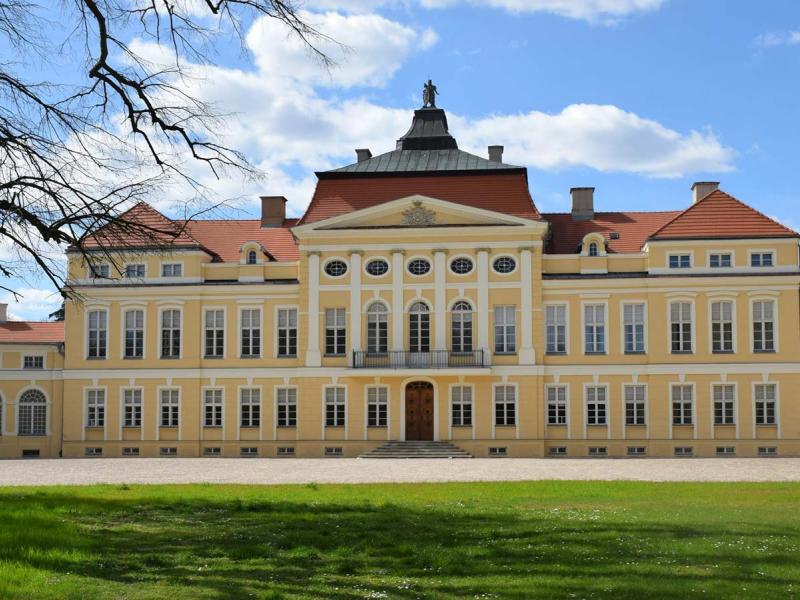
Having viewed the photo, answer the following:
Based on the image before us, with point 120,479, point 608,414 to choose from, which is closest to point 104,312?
point 120,479

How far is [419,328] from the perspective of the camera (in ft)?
132

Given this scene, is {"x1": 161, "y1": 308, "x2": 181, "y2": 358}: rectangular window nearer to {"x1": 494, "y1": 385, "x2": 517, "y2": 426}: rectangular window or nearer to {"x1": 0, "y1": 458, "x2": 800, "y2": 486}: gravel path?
{"x1": 0, "y1": 458, "x2": 800, "y2": 486}: gravel path

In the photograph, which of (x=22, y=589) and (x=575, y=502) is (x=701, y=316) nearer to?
(x=575, y=502)

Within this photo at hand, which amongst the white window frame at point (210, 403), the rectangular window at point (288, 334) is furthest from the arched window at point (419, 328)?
the white window frame at point (210, 403)

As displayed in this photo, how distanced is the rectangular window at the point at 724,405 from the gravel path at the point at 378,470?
3073 millimetres

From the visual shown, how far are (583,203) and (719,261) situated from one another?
710cm

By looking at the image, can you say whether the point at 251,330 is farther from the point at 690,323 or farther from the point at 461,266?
the point at 690,323

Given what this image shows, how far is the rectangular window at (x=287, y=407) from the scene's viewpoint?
1615 inches

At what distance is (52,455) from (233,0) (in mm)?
33750

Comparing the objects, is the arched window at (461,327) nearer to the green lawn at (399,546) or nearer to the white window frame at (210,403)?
the white window frame at (210,403)

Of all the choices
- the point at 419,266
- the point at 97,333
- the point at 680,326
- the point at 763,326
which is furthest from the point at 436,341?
the point at 97,333

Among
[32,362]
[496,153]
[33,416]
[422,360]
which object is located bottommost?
[33,416]

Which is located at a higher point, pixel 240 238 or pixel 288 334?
pixel 240 238

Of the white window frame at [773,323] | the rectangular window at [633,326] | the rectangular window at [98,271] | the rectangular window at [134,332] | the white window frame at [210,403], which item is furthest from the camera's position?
the rectangular window at [134,332]
